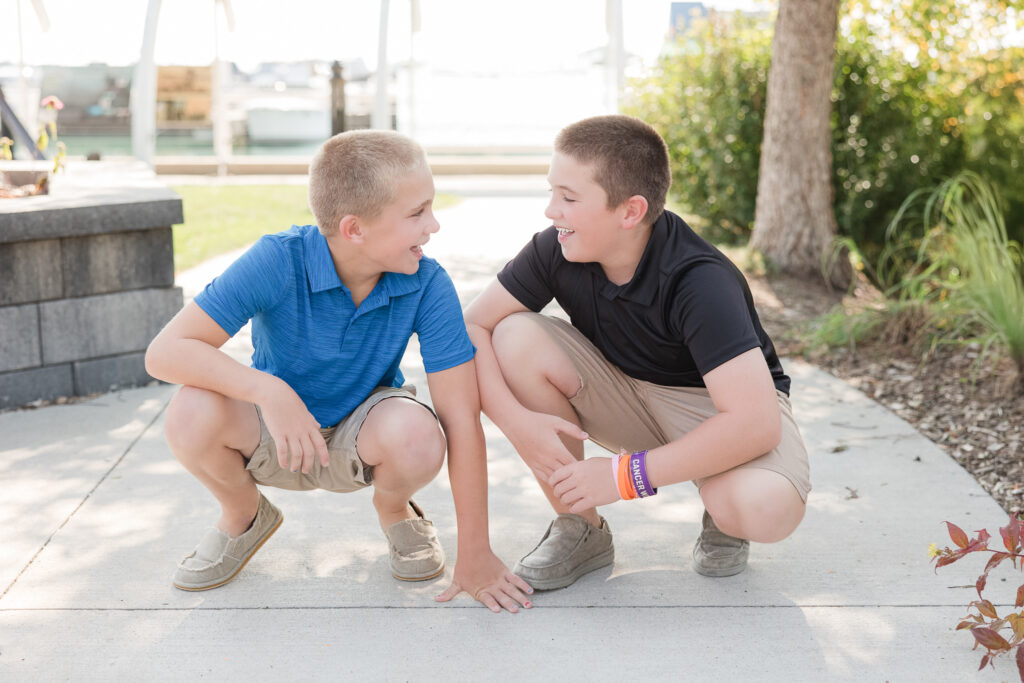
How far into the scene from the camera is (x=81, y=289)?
13.3 ft

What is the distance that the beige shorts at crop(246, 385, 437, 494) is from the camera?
2.61 metres

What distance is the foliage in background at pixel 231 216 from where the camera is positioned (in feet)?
23.4

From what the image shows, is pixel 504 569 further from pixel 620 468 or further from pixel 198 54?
pixel 198 54

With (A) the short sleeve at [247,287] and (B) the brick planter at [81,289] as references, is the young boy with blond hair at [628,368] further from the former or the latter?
(B) the brick planter at [81,289]

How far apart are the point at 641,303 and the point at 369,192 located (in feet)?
2.42

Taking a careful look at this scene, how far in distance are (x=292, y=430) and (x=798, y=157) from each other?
4529 mm

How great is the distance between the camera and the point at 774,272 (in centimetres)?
615

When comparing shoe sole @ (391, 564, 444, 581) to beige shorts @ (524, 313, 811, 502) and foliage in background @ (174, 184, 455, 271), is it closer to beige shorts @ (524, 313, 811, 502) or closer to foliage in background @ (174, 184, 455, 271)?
beige shorts @ (524, 313, 811, 502)

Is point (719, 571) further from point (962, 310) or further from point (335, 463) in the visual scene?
point (962, 310)

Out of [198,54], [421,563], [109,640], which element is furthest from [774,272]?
[198,54]

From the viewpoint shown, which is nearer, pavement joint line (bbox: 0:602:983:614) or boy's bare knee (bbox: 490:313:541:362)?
pavement joint line (bbox: 0:602:983:614)

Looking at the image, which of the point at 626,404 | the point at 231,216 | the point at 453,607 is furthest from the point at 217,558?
the point at 231,216

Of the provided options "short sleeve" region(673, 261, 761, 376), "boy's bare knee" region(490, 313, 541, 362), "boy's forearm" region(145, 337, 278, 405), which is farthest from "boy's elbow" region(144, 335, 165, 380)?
"short sleeve" region(673, 261, 761, 376)

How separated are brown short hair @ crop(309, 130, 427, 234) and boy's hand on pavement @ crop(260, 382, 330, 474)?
452 mm
